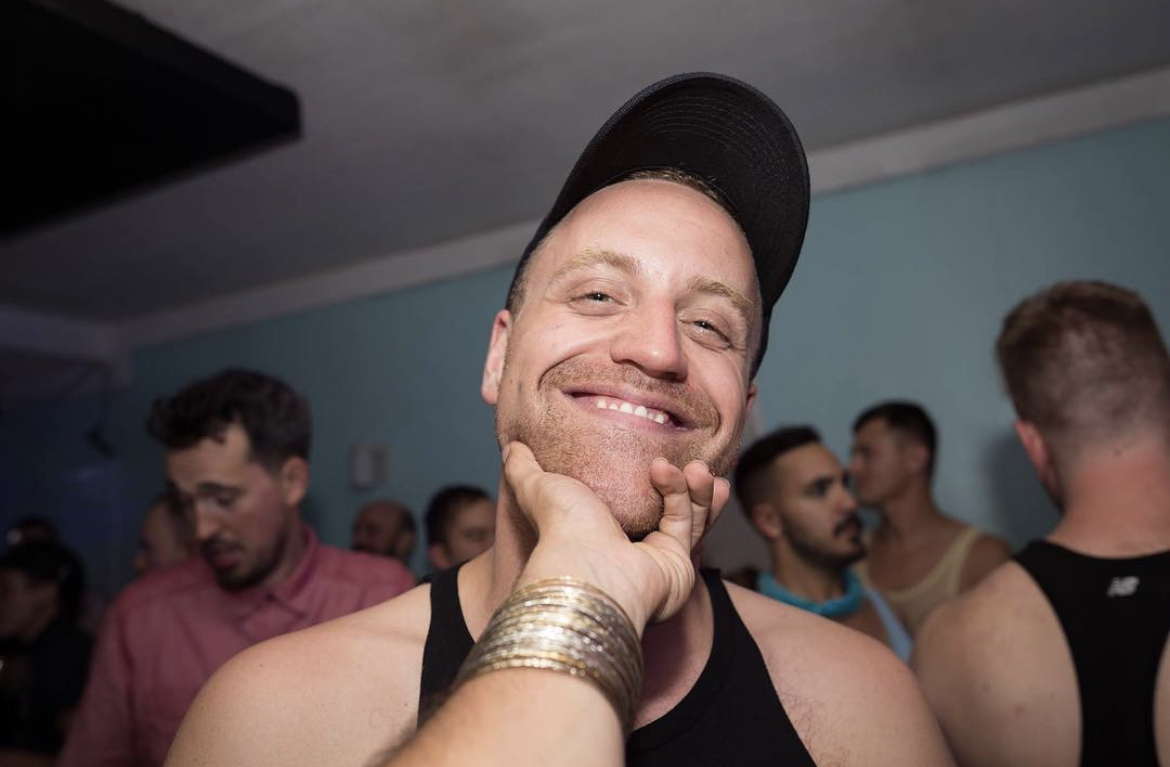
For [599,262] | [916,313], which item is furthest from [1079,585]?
[916,313]

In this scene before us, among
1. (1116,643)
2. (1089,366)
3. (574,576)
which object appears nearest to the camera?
(574,576)

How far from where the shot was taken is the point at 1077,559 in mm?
1876

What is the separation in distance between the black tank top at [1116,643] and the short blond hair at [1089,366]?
13.2 inches

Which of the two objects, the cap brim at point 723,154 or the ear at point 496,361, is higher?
the cap brim at point 723,154

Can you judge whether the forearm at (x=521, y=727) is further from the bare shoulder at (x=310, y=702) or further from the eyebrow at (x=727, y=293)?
the eyebrow at (x=727, y=293)

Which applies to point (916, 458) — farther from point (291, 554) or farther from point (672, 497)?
point (672, 497)

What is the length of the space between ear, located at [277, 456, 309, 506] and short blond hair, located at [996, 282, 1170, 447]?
222 cm

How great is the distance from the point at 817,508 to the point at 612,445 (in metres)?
2.50

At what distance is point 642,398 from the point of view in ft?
4.38

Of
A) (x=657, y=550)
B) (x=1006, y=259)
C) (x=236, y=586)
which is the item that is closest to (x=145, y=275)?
(x=236, y=586)

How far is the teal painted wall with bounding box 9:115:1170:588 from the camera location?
13.8ft

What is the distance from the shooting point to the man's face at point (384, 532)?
5121 millimetres

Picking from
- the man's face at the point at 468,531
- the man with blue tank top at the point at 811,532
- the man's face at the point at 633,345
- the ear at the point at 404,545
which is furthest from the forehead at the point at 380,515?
the man's face at the point at 633,345

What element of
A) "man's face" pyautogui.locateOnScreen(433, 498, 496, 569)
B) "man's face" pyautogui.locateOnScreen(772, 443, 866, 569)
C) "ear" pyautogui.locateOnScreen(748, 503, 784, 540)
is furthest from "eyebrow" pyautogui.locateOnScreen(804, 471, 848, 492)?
"man's face" pyautogui.locateOnScreen(433, 498, 496, 569)
